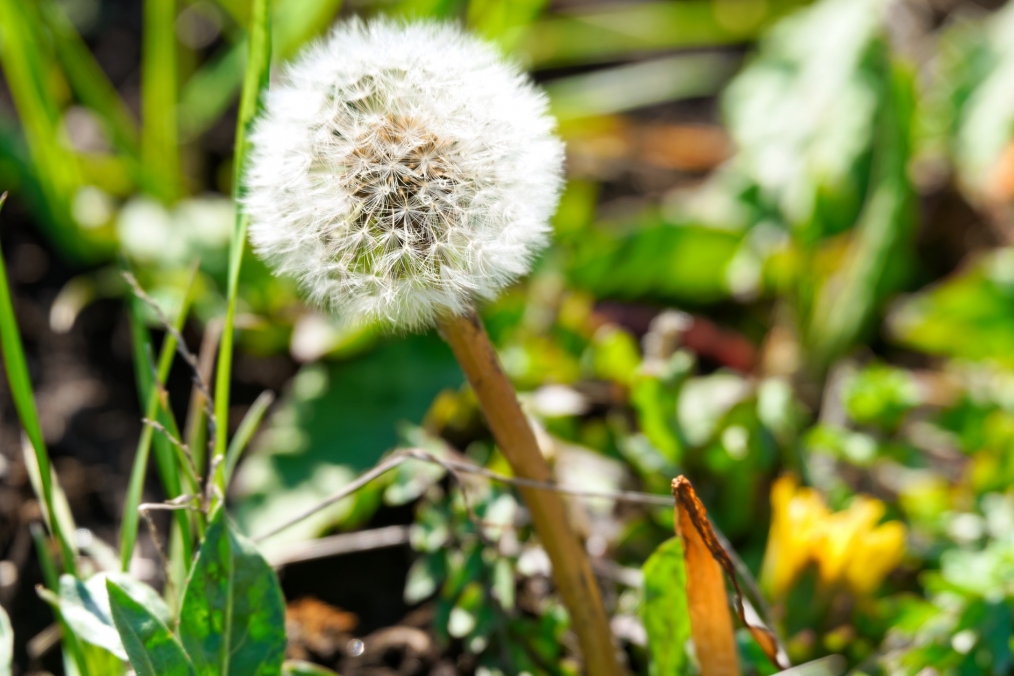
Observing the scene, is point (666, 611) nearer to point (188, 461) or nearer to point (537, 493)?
point (537, 493)

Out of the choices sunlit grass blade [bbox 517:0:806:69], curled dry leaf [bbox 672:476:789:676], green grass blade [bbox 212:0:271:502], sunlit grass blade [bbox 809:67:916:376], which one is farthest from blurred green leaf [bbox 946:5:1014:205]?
green grass blade [bbox 212:0:271:502]

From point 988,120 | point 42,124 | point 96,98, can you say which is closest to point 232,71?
point 96,98

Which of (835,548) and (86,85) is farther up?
(86,85)

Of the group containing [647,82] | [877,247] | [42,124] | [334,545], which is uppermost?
[42,124]

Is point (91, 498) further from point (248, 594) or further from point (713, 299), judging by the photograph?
point (713, 299)

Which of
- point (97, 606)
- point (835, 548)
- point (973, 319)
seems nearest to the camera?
point (97, 606)

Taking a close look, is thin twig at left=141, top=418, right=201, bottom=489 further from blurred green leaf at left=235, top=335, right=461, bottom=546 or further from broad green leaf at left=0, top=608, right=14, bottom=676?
blurred green leaf at left=235, top=335, right=461, bottom=546

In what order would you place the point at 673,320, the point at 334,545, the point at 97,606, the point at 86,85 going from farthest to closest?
the point at 86,85
the point at 673,320
the point at 334,545
the point at 97,606

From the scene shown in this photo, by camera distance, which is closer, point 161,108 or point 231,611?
point 231,611
